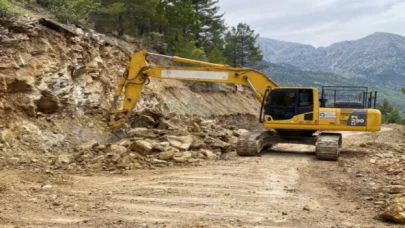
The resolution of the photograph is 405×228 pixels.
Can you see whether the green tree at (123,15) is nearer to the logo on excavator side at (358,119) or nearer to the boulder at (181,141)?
the boulder at (181,141)

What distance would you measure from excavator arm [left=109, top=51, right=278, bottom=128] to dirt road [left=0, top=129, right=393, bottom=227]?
4.24 meters

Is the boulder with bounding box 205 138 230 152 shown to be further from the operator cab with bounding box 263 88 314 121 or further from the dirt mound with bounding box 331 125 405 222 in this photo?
the dirt mound with bounding box 331 125 405 222

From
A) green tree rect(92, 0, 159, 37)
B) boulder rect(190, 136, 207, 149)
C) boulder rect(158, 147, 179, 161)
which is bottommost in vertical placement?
boulder rect(158, 147, 179, 161)

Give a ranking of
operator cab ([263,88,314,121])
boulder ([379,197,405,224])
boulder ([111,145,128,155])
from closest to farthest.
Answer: boulder ([379,197,405,224]) → boulder ([111,145,128,155]) → operator cab ([263,88,314,121])

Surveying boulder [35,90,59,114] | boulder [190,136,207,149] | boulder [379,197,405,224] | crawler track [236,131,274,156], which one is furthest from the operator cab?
boulder [379,197,405,224]

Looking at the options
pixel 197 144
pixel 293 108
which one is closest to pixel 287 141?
pixel 293 108

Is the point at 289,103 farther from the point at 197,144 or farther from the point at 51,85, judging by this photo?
the point at 51,85

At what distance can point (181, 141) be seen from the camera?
13.7 metres

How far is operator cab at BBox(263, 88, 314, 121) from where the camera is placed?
1445 centimetres

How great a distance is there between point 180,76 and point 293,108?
13.5 feet

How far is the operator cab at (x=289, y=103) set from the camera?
14.5m

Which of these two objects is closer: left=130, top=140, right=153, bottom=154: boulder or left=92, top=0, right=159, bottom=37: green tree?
left=130, top=140, right=153, bottom=154: boulder

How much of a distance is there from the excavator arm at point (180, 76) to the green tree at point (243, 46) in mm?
29308

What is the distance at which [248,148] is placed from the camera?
13828 mm
